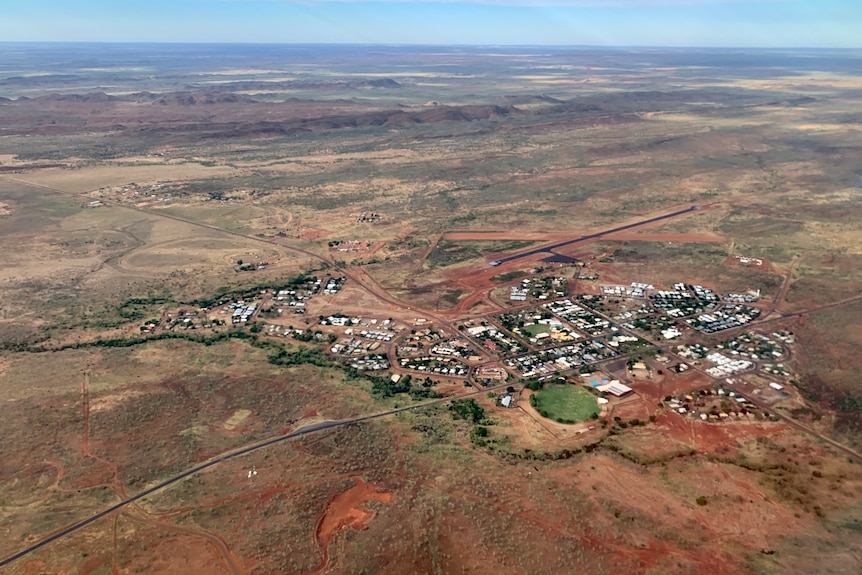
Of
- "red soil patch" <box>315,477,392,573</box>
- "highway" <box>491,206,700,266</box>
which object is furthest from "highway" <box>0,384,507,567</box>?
"highway" <box>491,206,700,266</box>

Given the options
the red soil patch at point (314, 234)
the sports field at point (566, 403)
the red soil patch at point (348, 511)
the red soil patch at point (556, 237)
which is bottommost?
the red soil patch at point (348, 511)

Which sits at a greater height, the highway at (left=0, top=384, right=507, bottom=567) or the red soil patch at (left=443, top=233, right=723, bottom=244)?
the red soil patch at (left=443, top=233, right=723, bottom=244)

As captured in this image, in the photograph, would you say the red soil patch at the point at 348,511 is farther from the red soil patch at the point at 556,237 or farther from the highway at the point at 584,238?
the red soil patch at the point at 556,237

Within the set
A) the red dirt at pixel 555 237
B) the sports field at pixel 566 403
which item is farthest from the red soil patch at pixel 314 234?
the sports field at pixel 566 403

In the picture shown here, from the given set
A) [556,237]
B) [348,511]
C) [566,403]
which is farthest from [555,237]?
[348,511]

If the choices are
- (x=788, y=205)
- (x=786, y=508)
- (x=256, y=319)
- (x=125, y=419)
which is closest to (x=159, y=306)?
(x=256, y=319)

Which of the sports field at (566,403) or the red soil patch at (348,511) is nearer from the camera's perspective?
the red soil patch at (348,511)

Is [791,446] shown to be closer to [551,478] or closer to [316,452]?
[551,478]

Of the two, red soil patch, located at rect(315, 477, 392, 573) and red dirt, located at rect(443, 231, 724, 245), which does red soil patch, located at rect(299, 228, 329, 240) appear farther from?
red soil patch, located at rect(315, 477, 392, 573)

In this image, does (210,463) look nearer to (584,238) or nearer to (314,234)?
(314,234)

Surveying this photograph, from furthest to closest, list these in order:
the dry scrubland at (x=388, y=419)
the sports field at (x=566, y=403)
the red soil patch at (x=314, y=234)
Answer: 1. the red soil patch at (x=314, y=234)
2. the sports field at (x=566, y=403)
3. the dry scrubland at (x=388, y=419)
